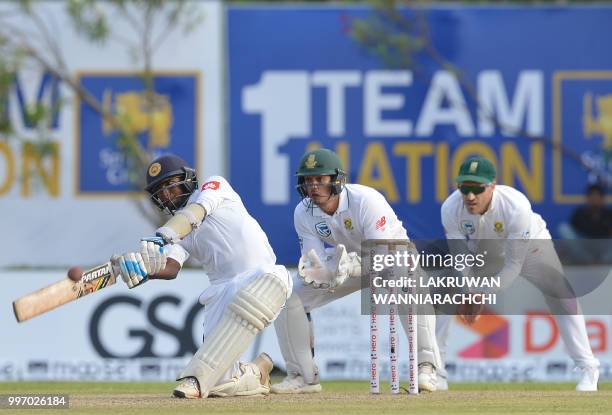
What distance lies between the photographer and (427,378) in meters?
8.55

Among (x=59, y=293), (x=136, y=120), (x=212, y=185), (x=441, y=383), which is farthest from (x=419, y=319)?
(x=136, y=120)

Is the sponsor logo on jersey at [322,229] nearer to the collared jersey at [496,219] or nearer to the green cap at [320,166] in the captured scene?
the green cap at [320,166]

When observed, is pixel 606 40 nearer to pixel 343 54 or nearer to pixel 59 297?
pixel 343 54

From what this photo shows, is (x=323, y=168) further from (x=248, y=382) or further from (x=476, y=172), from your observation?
(x=248, y=382)

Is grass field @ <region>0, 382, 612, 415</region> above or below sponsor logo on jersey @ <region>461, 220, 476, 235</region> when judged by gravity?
below

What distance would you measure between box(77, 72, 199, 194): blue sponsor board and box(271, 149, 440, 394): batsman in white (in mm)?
7057

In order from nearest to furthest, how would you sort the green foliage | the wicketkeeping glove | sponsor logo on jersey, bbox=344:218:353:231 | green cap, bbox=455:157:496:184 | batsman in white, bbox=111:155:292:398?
batsman in white, bbox=111:155:292:398 → the wicketkeeping glove → sponsor logo on jersey, bbox=344:218:353:231 → green cap, bbox=455:157:496:184 → the green foliage

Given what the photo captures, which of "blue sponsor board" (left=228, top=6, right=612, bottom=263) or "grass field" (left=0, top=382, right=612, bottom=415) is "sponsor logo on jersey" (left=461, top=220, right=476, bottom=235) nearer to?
"grass field" (left=0, top=382, right=612, bottom=415)

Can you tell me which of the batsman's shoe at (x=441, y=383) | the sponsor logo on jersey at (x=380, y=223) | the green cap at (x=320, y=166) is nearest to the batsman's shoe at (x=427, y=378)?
the batsman's shoe at (x=441, y=383)

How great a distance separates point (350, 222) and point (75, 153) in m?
7.62

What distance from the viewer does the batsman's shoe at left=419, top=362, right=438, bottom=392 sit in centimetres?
850

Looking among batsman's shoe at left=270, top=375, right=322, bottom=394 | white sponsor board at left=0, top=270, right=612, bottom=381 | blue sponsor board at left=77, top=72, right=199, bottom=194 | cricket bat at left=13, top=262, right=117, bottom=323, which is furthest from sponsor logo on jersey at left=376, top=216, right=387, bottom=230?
blue sponsor board at left=77, top=72, right=199, bottom=194

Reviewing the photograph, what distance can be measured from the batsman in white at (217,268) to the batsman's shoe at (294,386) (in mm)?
82

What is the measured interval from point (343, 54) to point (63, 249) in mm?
3629
